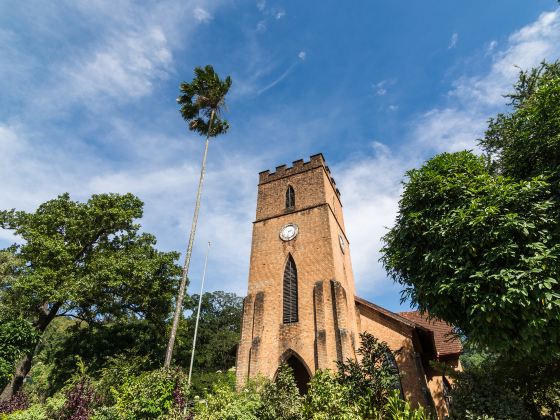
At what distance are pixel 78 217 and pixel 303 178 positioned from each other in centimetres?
1546

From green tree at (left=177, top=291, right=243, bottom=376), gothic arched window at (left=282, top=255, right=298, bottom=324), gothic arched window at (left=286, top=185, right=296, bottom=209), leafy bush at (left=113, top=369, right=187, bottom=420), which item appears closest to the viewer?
leafy bush at (left=113, top=369, right=187, bottom=420)

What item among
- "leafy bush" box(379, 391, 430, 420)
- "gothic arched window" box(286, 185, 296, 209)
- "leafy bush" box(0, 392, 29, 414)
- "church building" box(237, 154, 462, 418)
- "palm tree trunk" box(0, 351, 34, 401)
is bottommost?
"leafy bush" box(379, 391, 430, 420)

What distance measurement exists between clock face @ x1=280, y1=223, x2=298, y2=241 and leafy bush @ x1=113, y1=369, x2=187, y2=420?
37.1 ft

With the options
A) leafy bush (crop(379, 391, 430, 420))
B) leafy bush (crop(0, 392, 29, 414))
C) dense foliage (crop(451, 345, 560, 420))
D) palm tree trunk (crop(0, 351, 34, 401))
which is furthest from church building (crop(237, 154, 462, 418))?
palm tree trunk (crop(0, 351, 34, 401))

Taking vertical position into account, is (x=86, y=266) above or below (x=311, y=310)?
above

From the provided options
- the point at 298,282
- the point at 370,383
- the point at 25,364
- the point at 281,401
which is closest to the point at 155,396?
the point at 281,401

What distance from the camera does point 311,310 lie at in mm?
17625

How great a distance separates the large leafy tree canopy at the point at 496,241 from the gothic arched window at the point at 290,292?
7358 millimetres

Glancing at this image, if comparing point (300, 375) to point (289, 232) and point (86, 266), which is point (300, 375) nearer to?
point (289, 232)

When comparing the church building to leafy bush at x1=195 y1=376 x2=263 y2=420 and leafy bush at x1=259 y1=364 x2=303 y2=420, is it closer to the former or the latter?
leafy bush at x1=259 y1=364 x2=303 y2=420

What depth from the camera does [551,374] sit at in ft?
39.0

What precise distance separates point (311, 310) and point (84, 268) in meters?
14.1

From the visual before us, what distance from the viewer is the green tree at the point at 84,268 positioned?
18.1m

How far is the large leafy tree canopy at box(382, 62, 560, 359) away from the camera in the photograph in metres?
8.65
